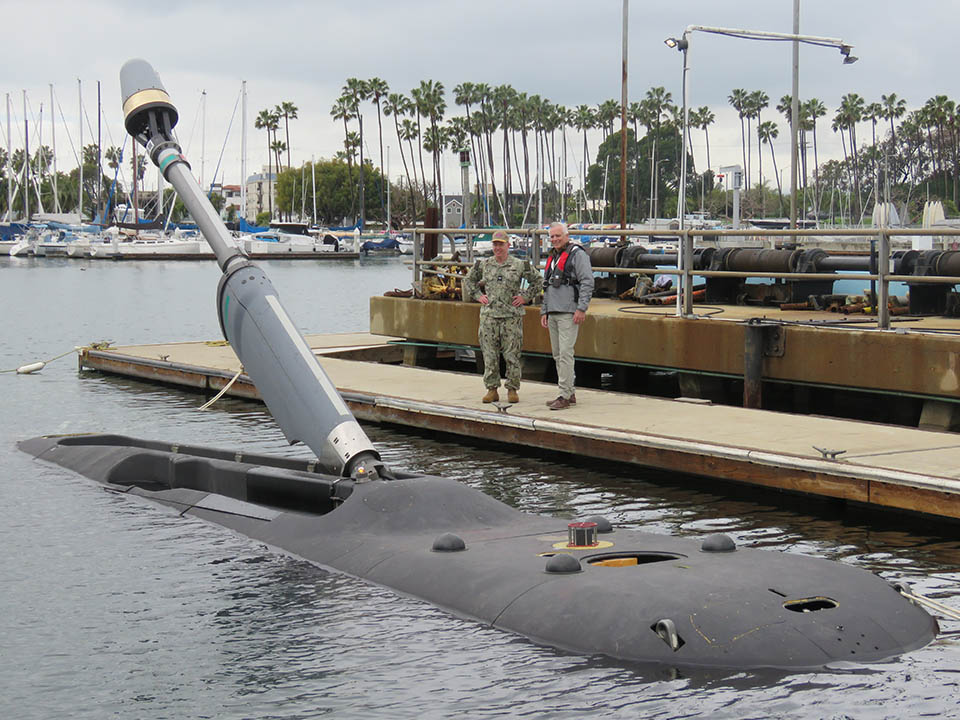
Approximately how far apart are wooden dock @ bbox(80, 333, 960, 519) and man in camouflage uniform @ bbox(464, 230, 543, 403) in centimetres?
78

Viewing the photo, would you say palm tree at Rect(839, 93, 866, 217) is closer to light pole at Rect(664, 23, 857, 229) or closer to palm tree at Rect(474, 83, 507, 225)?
palm tree at Rect(474, 83, 507, 225)

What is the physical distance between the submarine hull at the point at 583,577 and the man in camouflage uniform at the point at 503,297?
4304 mm

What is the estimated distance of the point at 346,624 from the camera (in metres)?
8.87

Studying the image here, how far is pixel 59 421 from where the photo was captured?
20.5m

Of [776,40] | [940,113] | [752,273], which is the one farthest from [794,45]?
[940,113]

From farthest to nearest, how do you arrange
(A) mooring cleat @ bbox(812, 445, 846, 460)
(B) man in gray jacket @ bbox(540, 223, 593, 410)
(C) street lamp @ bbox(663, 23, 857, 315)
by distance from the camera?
(C) street lamp @ bbox(663, 23, 857, 315) < (B) man in gray jacket @ bbox(540, 223, 593, 410) < (A) mooring cleat @ bbox(812, 445, 846, 460)

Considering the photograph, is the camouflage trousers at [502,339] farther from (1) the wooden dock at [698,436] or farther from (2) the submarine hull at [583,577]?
(2) the submarine hull at [583,577]

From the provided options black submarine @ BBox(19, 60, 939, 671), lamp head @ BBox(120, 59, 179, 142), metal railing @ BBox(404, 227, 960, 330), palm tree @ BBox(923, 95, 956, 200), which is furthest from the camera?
palm tree @ BBox(923, 95, 956, 200)

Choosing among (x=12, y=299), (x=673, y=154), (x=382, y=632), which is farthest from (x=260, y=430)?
(x=673, y=154)

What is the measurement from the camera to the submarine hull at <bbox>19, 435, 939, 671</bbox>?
7.39m

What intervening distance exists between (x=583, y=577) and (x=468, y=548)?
1.32m

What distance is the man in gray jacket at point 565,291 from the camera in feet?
49.1

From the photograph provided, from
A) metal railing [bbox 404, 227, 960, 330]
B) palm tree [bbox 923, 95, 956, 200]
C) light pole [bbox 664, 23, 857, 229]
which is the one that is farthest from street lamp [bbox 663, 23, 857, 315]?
palm tree [bbox 923, 95, 956, 200]

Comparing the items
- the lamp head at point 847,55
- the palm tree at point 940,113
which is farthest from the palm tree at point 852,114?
the lamp head at point 847,55
